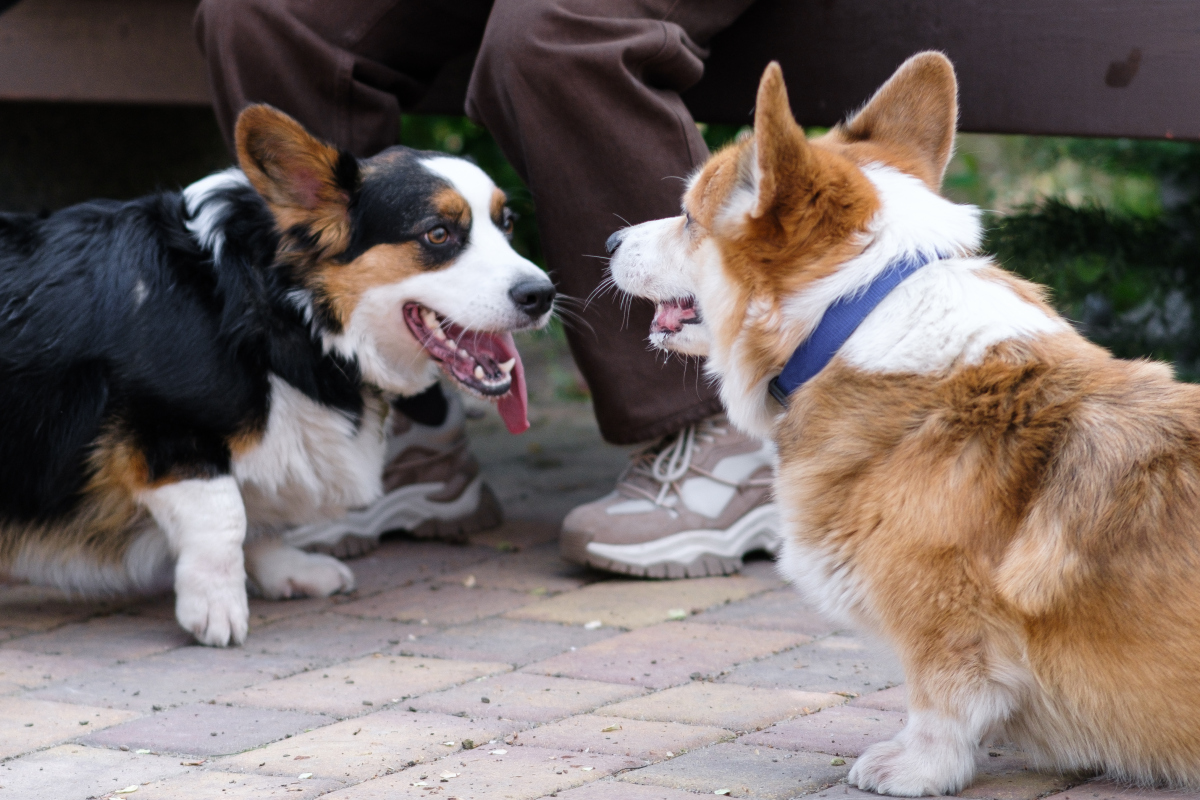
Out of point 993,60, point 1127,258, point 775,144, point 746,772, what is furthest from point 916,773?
point 1127,258

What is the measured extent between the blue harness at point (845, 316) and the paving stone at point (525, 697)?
0.69 m

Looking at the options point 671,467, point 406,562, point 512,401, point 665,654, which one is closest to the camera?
point 665,654

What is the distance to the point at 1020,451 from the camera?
1.72 meters

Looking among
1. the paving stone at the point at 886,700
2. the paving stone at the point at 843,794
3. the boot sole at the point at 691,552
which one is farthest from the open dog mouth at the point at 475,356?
the paving stone at the point at 843,794

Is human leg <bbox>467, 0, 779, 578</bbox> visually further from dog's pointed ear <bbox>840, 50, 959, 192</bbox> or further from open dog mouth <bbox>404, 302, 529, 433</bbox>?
dog's pointed ear <bbox>840, 50, 959, 192</bbox>

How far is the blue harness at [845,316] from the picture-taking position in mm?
1841

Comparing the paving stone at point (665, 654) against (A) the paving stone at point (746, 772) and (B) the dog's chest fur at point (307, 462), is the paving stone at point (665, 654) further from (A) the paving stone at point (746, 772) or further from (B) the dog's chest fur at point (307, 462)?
(B) the dog's chest fur at point (307, 462)

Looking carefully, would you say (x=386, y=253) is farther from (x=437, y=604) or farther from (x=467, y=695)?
(x=467, y=695)

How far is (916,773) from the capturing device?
68.6 inches

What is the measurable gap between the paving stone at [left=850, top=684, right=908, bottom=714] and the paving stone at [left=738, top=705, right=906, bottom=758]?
2 cm

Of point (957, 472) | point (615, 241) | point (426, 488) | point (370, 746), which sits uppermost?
point (957, 472)

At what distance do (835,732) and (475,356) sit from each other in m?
1.26

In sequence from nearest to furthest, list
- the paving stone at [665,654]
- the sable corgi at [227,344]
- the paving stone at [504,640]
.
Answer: the paving stone at [665,654]
the paving stone at [504,640]
the sable corgi at [227,344]

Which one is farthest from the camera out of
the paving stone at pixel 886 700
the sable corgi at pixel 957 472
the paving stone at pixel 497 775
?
the paving stone at pixel 886 700
